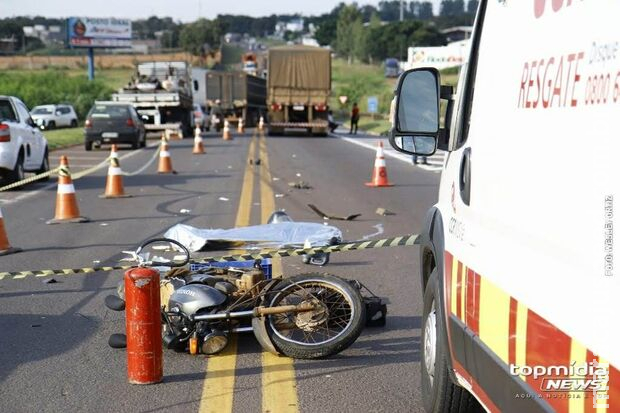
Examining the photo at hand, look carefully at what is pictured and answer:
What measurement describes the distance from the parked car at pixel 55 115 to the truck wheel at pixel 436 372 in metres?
48.0

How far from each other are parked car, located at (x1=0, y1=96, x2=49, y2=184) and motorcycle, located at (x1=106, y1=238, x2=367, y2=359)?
1263cm

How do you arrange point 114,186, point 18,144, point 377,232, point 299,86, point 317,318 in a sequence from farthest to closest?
point 299,86 < point 18,144 < point 114,186 < point 377,232 < point 317,318

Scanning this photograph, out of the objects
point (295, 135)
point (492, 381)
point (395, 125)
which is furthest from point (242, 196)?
point (295, 135)

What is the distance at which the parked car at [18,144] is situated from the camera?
18766 mm

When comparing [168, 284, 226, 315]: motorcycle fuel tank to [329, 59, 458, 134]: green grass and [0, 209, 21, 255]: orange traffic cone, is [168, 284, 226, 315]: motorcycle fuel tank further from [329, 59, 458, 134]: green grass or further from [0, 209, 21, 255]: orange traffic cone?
[329, 59, 458, 134]: green grass

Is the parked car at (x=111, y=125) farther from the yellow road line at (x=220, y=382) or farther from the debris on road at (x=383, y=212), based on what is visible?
the yellow road line at (x=220, y=382)

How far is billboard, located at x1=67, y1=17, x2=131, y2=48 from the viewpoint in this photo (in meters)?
100

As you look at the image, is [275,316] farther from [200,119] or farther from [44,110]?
[44,110]

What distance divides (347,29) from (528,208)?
15024cm

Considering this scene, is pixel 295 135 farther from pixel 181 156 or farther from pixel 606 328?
pixel 606 328

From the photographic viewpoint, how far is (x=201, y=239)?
10.4 metres

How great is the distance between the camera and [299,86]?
154 ft

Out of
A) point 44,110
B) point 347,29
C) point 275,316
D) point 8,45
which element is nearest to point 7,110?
point 275,316

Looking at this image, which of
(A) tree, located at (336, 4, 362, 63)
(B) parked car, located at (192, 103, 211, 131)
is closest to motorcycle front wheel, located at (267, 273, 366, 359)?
(B) parked car, located at (192, 103, 211, 131)
